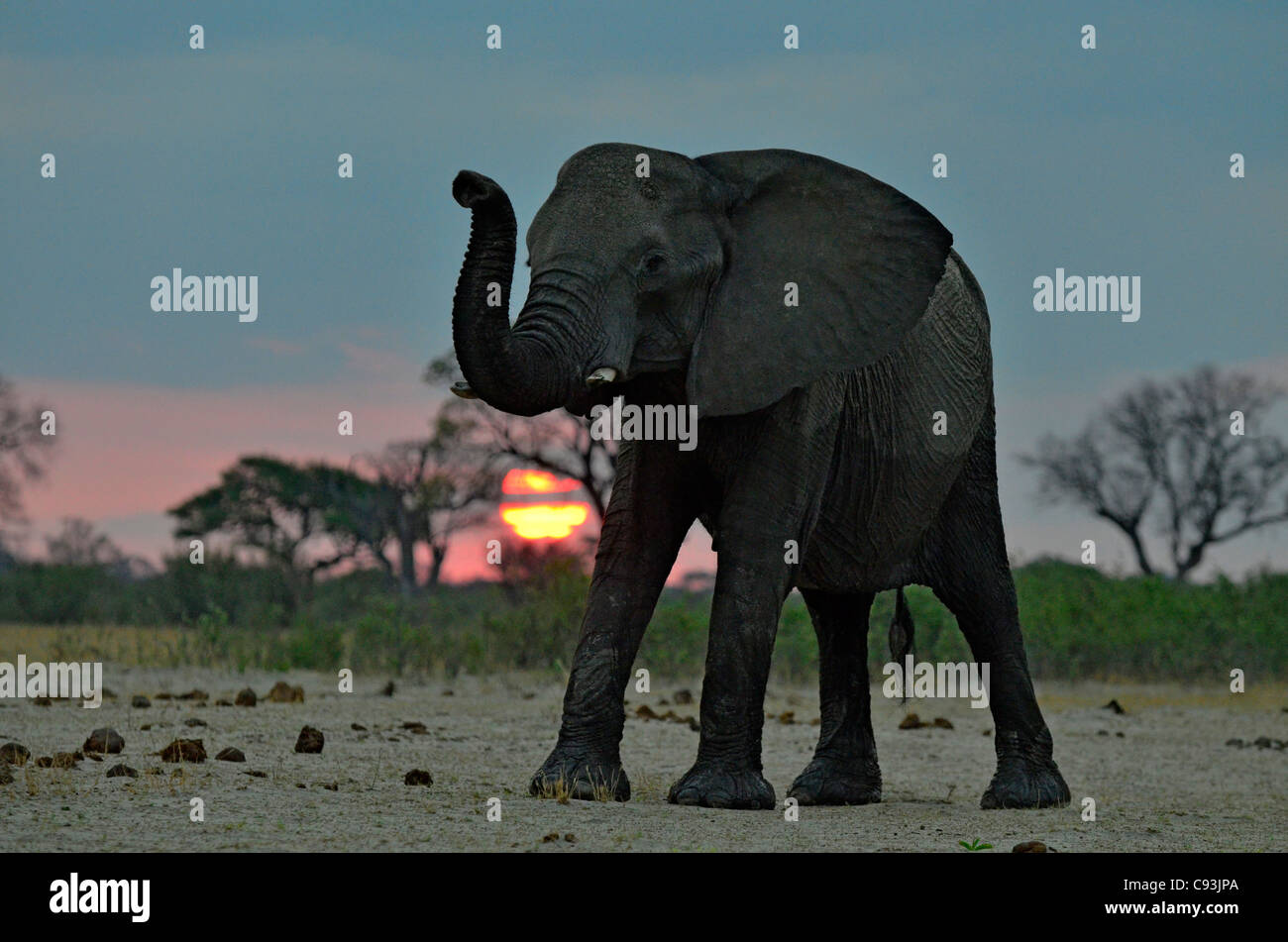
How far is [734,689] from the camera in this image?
9250 millimetres

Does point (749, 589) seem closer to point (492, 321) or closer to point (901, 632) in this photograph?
point (492, 321)

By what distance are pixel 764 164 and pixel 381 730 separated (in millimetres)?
5358

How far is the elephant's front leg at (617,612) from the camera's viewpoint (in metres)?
9.41

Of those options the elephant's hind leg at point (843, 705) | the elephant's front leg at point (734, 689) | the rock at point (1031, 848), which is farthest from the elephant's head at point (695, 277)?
the rock at point (1031, 848)

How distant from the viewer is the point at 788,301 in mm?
9555

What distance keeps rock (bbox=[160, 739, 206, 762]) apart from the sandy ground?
0.31 feet

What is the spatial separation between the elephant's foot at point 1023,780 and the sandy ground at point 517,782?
0.21m

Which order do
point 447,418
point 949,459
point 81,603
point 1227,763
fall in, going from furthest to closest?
point 447,418, point 81,603, point 1227,763, point 949,459

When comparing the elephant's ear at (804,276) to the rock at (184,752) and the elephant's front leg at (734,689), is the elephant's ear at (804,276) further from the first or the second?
the rock at (184,752)

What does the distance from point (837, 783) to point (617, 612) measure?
237 centimetres

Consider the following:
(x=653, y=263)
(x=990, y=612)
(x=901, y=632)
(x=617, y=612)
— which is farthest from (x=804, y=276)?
(x=901, y=632)
